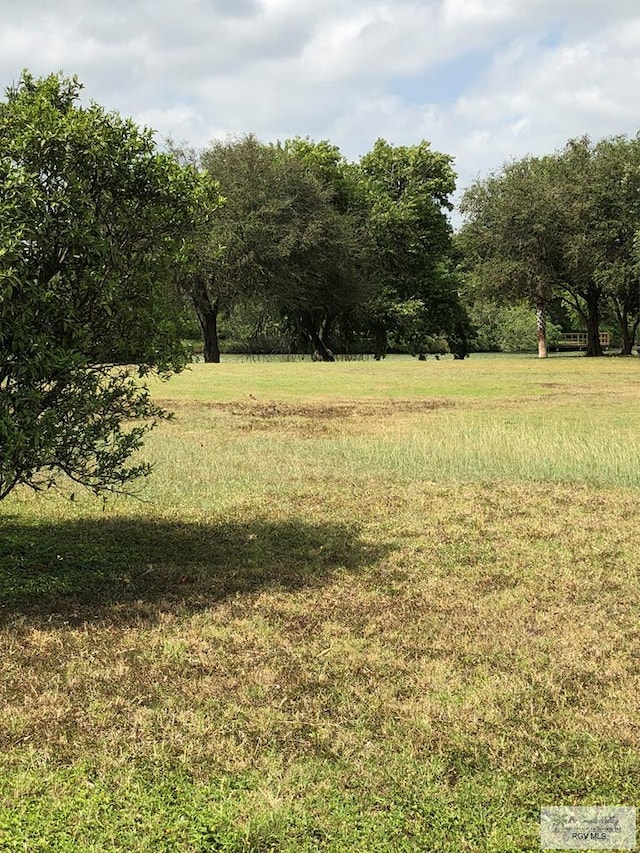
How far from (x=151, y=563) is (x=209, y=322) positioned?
4334 cm

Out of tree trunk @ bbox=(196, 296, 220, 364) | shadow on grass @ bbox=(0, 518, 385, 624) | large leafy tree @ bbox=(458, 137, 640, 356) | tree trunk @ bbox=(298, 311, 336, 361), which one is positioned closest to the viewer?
shadow on grass @ bbox=(0, 518, 385, 624)

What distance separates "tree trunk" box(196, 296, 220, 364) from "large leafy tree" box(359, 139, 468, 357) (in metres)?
10.8

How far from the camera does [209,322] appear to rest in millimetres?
49688

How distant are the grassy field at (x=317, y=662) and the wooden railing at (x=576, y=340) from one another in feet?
242

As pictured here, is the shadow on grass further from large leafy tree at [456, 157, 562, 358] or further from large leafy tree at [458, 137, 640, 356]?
large leafy tree at [456, 157, 562, 358]

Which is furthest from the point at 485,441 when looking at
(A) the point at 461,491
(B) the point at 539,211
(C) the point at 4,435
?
(B) the point at 539,211

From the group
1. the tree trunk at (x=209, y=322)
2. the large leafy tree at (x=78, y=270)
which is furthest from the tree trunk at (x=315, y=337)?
the large leafy tree at (x=78, y=270)

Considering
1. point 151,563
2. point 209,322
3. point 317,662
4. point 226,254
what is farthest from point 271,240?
point 317,662

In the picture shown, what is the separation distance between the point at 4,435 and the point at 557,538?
222 inches

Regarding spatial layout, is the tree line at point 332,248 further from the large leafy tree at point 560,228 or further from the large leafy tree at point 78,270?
the large leafy tree at point 78,270

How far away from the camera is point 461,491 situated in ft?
35.9

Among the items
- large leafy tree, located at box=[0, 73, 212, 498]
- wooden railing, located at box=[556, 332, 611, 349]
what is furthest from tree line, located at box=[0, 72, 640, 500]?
wooden railing, located at box=[556, 332, 611, 349]

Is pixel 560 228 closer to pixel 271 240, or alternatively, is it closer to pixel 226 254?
pixel 271 240

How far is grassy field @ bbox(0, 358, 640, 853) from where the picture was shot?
3.56m
